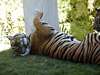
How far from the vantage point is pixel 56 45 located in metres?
2.32

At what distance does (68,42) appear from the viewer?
231cm

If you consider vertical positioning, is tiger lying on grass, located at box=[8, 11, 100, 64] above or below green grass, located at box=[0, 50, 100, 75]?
above

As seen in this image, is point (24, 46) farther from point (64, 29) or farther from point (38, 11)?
point (64, 29)

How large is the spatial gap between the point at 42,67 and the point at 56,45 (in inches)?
11.8

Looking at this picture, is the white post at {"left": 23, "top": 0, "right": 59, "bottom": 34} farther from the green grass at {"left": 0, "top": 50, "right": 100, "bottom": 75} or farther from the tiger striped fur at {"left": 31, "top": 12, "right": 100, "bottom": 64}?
the green grass at {"left": 0, "top": 50, "right": 100, "bottom": 75}

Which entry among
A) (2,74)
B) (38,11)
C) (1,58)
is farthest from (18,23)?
(2,74)

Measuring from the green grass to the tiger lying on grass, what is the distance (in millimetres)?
59

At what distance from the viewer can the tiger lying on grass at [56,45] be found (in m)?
2.08

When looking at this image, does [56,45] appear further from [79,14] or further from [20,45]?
[79,14]

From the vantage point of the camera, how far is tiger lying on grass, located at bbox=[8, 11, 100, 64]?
6.82 ft

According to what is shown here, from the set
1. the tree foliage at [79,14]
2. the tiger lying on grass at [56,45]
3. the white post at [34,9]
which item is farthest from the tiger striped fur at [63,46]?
the tree foliage at [79,14]

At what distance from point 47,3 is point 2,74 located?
3.64ft

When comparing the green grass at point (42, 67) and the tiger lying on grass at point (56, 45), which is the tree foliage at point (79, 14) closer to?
the tiger lying on grass at point (56, 45)

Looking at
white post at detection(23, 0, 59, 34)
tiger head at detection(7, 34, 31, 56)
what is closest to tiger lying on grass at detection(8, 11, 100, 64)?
tiger head at detection(7, 34, 31, 56)
